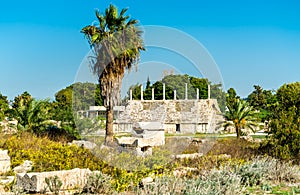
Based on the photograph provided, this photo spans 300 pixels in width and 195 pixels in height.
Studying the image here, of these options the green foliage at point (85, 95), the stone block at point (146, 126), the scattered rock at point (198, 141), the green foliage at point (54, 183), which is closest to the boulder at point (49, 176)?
the green foliage at point (54, 183)

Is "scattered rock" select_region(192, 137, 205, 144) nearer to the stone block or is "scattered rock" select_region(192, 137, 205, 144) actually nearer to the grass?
the stone block

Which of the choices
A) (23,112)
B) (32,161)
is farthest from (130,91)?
(32,161)

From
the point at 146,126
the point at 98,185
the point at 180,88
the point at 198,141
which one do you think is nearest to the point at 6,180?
the point at 98,185

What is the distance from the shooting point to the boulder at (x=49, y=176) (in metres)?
8.28

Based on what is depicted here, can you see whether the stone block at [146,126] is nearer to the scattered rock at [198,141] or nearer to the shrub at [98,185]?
the scattered rock at [198,141]

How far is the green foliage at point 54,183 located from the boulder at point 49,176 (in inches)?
5.6

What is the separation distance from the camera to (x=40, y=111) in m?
18.6

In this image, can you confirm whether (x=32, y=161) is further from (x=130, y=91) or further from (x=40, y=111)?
(x=130, y=91)

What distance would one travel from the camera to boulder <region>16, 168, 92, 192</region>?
828cm

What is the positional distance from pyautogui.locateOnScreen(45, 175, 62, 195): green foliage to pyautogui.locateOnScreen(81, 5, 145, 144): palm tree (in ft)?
28.8

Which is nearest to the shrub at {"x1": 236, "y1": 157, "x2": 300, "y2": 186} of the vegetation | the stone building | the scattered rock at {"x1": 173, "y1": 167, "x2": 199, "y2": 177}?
the scattered rock at {"x1": 173, "y1": 167, "x2": 199, "y2": 177}

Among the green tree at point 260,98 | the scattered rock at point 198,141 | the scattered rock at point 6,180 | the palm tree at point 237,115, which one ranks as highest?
the green tree at point 260,98

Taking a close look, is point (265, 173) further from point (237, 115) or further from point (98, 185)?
point (237, 115)

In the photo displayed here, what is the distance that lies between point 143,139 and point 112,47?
394 centimetres
